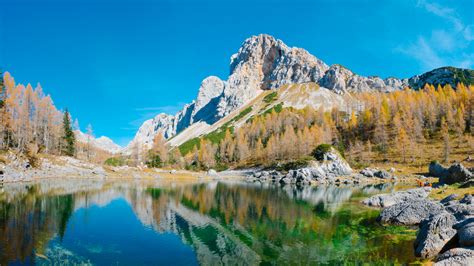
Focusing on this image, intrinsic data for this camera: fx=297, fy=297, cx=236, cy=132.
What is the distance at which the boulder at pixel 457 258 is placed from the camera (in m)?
20.3

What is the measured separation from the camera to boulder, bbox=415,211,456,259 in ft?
79.8

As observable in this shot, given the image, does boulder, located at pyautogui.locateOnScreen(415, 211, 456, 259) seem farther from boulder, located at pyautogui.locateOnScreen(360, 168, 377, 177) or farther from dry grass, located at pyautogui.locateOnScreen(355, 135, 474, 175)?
dry grass, located at pyautogui.locateOnScreen(355, 135, 474, 175)

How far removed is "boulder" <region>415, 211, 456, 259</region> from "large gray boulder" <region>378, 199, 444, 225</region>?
1076cm

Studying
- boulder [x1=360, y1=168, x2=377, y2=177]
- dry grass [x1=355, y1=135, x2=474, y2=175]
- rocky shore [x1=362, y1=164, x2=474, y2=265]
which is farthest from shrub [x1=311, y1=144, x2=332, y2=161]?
rocky shore [x1=362, y1=164, x2=474, y2=265]

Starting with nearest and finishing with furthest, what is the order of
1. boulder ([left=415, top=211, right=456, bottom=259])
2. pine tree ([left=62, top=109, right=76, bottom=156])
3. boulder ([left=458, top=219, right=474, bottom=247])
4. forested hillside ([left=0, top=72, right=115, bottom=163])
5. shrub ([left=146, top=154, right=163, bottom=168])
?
boulder ([left=458, top=219, right=474, bottom=247]) → boulder ([left=415, top=211, right=456, bottom=259]) → forested hillside ([left=0, top=72, right=115, bottom=163]) → pine tree ([left=62, top=109, right=76, bottom=156]) → shrub ([left=146, top=154, right=163, bottom=168])

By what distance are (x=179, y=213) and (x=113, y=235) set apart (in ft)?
47.9

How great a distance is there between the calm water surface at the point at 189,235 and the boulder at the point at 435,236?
3.81ft

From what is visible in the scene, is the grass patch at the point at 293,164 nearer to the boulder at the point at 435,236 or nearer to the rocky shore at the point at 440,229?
the rocky shore at the point at 440,229

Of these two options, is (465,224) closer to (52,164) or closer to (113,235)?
(113,235)

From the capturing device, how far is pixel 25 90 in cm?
10662

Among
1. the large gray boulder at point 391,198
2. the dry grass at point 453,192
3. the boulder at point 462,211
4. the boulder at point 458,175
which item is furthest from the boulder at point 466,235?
the boulder at point 458,175

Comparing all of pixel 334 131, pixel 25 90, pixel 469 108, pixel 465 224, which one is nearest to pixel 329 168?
pixel 334 131

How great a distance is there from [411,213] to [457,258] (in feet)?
59.2

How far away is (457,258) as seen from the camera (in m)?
20.8
